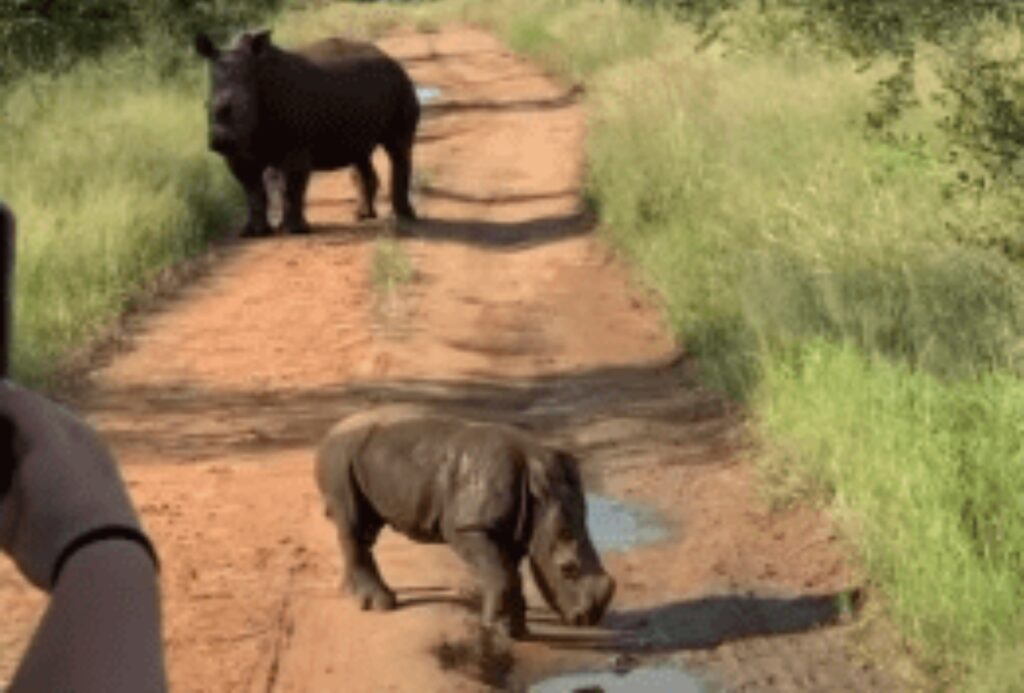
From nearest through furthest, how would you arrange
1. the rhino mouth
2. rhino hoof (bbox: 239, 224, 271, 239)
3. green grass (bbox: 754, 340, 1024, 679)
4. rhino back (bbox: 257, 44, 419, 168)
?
green grass (bbox: 754, 340, 1024, 679)
the rhino mouth
rhino hoof (bbox: 239, 224, 271, 239)
rhino back (bbox: 257, 44, 419, 168)

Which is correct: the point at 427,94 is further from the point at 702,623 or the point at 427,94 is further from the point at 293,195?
the point at 702,623

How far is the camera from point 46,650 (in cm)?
75

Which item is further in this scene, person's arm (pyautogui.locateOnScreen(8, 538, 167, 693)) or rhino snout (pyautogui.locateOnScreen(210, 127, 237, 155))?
rhino snout (pyautogui.locateOnScreen(210, 127, 237, 155))

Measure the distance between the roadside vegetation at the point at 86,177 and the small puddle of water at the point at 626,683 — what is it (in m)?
5.00

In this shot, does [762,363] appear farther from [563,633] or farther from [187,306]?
[187,306]

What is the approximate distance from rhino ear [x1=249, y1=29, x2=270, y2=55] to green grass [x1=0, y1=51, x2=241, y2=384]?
120cm

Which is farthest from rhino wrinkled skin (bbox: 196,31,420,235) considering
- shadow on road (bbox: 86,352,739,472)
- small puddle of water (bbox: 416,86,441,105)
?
small puddle of water (bbox: 416,86,441,105)

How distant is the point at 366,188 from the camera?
57.2 ft

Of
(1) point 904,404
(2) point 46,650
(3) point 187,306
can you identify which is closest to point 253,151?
(3) point 187,306

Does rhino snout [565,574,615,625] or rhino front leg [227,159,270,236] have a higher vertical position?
rhino snout [565,574,615,625]

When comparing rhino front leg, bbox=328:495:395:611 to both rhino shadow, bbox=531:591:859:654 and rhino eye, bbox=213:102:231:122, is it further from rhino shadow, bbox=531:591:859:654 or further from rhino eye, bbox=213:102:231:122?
rhino eye, bbox=213:102:231:122

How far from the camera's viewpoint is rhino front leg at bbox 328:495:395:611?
260 inches

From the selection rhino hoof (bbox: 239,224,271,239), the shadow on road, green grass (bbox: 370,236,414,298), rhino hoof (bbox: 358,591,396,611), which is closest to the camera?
rhino hoof (bbox: 358,591,396,611)

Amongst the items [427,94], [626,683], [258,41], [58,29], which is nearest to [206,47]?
[258,41]
